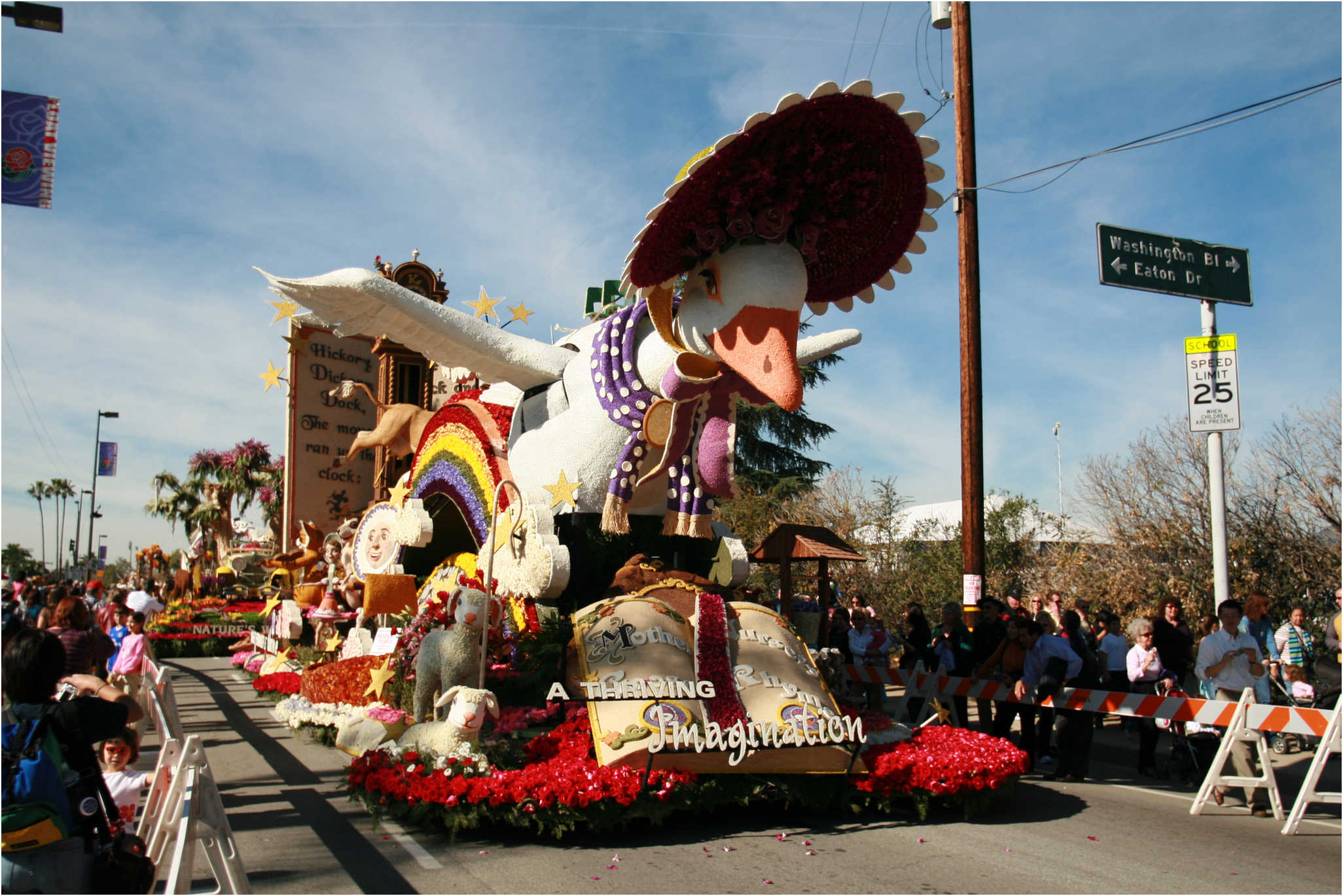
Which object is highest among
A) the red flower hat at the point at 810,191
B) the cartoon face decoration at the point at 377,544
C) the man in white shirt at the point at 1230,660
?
the red flower hat at the point at 810,191

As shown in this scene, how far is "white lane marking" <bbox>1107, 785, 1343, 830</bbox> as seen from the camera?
6.75 meters

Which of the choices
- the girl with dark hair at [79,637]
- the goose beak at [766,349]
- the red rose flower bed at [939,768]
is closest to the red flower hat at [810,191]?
the goose beak at [766,349]

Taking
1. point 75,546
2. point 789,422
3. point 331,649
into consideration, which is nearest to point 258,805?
point 331,649

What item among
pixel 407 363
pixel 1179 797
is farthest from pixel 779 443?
pixel 1179 797

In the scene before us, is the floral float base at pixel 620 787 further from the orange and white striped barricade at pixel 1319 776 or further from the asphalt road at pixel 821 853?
the orange and white striped barricade at pixel 1319 776

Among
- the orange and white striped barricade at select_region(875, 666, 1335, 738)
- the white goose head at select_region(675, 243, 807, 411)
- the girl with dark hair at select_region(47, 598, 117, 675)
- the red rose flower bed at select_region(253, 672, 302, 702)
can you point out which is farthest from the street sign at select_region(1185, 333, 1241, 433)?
the red rose flower bed at select_region(253, 672, 302, 702)

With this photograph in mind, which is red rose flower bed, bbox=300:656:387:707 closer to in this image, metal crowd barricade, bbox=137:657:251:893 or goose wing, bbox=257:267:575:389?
goose wing, bbox=257:267:575:389

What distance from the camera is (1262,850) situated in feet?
19.7

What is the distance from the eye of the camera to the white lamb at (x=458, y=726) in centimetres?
646

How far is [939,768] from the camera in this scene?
6523mm

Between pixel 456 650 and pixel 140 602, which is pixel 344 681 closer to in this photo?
Answer: pixel 456 650

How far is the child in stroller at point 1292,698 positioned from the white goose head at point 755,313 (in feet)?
19.7

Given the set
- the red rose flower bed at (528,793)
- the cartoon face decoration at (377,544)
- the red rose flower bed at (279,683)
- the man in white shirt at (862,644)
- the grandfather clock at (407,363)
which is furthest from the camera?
the grandfather clock at (407,363)

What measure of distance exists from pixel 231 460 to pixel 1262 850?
37.0m
